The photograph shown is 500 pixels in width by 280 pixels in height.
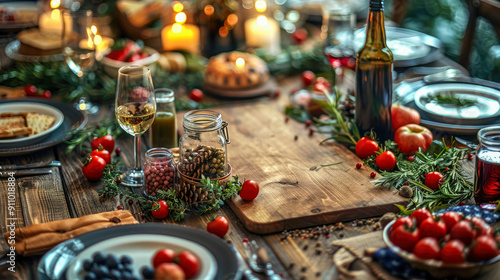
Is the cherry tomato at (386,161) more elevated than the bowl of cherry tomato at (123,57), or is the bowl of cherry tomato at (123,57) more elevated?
the bowl of cherry tomato at (123,57)

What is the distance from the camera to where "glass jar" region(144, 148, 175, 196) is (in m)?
1.58

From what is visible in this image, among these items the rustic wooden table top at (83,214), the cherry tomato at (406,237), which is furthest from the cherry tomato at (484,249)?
the rustic wooden table top at (83,214)

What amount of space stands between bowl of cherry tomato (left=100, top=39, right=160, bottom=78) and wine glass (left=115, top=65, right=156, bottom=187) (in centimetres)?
85

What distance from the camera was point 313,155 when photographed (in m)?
1.85

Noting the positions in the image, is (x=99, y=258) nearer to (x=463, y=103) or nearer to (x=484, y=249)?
(x=484, y=249)

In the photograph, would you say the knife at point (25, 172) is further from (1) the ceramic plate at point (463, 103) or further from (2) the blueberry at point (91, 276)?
(1) the ceramic plate at point (463, 103)

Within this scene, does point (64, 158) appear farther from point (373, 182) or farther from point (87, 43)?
point (373, 182)

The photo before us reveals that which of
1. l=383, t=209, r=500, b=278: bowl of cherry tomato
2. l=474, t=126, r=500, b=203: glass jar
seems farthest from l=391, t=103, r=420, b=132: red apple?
l=383, t=209, r=500, b=278: bowl of cherry tomato

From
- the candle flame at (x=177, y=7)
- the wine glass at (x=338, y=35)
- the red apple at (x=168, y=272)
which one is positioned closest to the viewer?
the red apple at (x=168, y=272)

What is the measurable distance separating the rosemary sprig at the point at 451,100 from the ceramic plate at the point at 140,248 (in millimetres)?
1169

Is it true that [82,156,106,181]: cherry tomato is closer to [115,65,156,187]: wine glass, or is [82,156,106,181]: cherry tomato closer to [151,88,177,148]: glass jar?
[115,65,156,187]: wine glass

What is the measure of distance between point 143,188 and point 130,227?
383mm

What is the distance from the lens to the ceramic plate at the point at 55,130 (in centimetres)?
180

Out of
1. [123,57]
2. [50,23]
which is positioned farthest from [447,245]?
[50,23]
